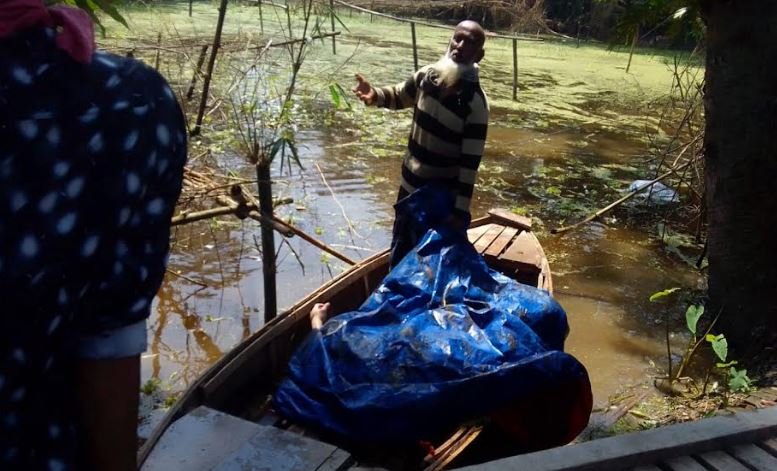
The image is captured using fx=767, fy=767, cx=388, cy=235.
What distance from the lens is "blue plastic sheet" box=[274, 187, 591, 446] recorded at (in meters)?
2.91

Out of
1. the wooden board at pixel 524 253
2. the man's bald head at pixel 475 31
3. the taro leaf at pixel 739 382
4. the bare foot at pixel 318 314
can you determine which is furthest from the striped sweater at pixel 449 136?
the taro leaf at pixel 739 382

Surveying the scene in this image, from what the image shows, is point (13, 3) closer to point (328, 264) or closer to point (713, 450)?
point (713, 450)

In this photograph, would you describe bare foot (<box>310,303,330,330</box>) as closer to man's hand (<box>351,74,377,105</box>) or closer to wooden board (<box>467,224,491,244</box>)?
man's hand (<box>351,74,377,105</box>)

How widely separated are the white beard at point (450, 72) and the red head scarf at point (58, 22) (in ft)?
10.0

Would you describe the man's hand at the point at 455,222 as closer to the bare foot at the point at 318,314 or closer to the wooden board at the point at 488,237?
the bare foot at the point at 318,314

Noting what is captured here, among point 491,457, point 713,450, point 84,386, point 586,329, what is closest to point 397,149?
point 586,329

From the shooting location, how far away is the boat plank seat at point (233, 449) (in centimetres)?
242

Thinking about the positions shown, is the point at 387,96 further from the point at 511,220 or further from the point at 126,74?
the point at 126,74

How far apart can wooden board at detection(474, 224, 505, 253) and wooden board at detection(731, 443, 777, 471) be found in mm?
2475

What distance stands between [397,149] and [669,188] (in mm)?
3296

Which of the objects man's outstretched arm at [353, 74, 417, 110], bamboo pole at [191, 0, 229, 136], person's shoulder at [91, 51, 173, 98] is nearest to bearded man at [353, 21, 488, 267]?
man's outstretched arm at [353, 74, 417, 110]

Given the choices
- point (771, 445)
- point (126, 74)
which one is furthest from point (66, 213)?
point (771, 445)

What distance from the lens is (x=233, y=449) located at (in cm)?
250

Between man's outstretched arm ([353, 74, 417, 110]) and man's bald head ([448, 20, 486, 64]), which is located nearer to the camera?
man's bald head ([448, 20, 486, 64])
